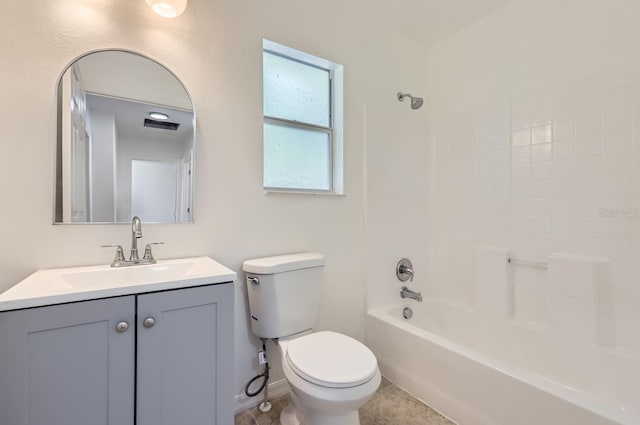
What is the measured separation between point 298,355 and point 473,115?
197cm

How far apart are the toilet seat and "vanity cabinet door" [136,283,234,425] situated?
296 millimetres

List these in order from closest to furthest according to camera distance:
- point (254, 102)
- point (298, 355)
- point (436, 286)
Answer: point (298, 355), point (254, 102), point (436, 286)

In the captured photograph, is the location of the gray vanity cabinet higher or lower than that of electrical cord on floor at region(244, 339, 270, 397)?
higher

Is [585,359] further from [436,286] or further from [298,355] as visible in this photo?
[298,355]

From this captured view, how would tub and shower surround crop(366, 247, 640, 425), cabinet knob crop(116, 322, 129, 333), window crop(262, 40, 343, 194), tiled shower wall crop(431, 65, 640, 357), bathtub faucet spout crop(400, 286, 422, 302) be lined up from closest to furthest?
cabinet knob crop(116, 322, 129, 333) → tub and shower surround crop(366, 247, 640, 425) → tiled shower wall crop(431, 65, 640, 357) → window crop(262, 40, 343, 194) → bathtub faucet spout crop(400, 286, 422, 302)

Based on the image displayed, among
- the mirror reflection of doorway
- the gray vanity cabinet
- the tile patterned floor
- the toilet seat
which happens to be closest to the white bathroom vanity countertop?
the gray vanity cabinet

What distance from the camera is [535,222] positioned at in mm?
1798

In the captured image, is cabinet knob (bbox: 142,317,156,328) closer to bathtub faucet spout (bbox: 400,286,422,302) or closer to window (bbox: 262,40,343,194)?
window (bbox: 262,40,343,194)

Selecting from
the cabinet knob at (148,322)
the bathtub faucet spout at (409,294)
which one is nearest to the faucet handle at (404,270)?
the bathtub faucet spout at (409,294)

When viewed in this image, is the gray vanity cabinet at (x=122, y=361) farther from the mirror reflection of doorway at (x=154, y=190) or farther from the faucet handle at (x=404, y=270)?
the faucet handle at (x=404, y=270)

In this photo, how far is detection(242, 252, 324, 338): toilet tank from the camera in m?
1.46

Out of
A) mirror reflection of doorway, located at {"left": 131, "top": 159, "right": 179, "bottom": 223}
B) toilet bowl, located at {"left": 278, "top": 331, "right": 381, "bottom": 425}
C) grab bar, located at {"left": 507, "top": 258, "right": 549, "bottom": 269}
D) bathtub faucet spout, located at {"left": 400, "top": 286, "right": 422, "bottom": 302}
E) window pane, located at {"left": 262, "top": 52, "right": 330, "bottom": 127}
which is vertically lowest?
toilet bowl, located at {"left": 278, "top": 331, "right": 381, "bottom": 425}

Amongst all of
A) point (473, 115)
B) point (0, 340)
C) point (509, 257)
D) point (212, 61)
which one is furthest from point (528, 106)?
point (0, 340)

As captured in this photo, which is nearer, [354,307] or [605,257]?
[605,257]
